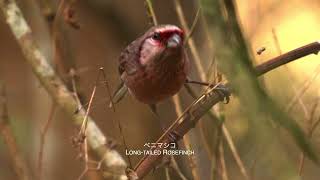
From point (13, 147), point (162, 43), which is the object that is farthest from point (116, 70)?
point (162, 43)

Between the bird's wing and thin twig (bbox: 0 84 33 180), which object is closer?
the bird's wing

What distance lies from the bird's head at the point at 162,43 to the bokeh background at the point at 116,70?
2.5 inches

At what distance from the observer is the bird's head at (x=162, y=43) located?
1.21 metres

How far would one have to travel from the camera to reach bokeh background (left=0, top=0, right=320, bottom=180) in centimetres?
137

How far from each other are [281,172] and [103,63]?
160 cm

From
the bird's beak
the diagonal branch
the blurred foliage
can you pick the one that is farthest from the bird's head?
the blurred foliage

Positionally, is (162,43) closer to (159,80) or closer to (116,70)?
(159,80)

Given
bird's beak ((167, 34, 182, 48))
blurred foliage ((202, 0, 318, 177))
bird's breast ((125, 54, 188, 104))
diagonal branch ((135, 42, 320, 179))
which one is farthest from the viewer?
bird's breast ((125, 54, 188, 104))

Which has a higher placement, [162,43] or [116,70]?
[162,43]

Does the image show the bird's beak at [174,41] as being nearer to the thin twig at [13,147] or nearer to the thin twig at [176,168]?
the thin twig at [176,168]

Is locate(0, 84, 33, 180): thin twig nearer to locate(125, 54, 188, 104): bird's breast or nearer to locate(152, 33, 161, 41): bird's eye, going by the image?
locate(125, 54, 188, 104): bird's breast

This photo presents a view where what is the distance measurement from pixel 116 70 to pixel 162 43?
67cm

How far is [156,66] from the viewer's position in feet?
4.37

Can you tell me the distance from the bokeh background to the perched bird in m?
0.08
